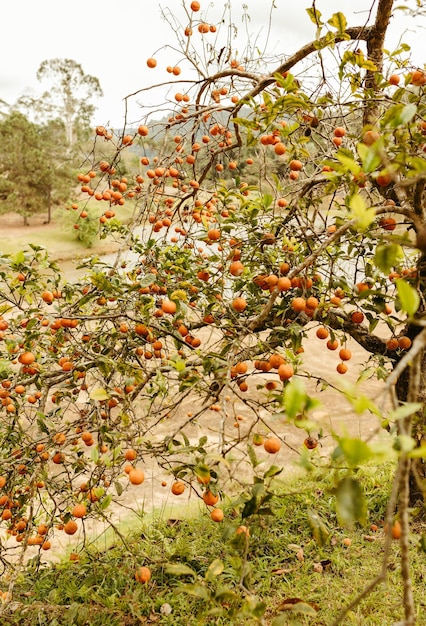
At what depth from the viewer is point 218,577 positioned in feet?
8.88

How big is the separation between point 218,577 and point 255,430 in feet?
8.23

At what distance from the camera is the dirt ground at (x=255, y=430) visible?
12.6 ft

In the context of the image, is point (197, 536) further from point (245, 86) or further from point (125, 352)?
point (245, 86)

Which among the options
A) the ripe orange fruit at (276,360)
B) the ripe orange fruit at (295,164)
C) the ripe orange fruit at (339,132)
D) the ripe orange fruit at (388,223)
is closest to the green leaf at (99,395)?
the ripe orange fruit at (276,360)

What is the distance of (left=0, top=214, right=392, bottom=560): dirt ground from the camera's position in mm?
3840

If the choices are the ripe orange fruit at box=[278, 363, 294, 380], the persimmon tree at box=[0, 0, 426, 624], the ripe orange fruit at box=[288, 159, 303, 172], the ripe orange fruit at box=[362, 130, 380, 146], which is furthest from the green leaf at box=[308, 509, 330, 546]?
the ripe orange fruit at box=[288, 159, 303, 172]

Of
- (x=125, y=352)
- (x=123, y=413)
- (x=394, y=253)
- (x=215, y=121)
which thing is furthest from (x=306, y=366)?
(x=394, y=253)

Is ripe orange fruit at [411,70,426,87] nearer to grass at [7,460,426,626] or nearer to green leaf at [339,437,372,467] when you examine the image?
green leaf at [339,437,372,467]

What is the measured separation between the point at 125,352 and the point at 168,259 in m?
0.74

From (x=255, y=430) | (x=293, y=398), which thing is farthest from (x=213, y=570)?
(x=255, y=430)

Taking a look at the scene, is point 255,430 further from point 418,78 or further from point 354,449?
point 354,449

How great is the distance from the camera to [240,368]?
1693mm

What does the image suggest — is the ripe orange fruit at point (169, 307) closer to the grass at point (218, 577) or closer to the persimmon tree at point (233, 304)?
the persimmon tree at point (233, 304)

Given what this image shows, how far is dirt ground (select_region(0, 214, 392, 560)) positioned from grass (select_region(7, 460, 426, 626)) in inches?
10.5
